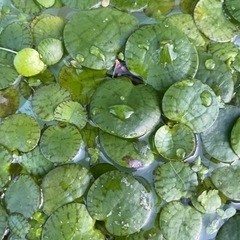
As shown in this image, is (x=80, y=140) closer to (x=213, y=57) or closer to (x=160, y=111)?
(x=160, y=111)

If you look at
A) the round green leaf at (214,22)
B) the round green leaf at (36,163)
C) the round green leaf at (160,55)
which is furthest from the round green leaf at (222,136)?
the round green leaf at (36,163)

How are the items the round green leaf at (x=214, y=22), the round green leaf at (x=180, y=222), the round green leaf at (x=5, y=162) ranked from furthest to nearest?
the round green leaf at (x=214, y=22), the round green leaf at (x=5, y=162), the round green leaf at (x=180, y=222)

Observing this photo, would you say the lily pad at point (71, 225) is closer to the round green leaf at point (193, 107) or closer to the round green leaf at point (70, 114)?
the round green leaf at point (70, 114)

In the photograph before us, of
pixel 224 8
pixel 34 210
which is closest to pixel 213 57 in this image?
pixel 224 8

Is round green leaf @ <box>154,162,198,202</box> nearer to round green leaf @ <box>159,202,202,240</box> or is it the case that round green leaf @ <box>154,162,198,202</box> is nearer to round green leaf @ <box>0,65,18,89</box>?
round green leaf @ <box>159,202,202,240</box>

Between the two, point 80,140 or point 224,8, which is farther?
point 224,8

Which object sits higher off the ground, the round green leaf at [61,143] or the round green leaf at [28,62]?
the round green leaf at [28,62]

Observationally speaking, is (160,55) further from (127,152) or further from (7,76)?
(7,76)
